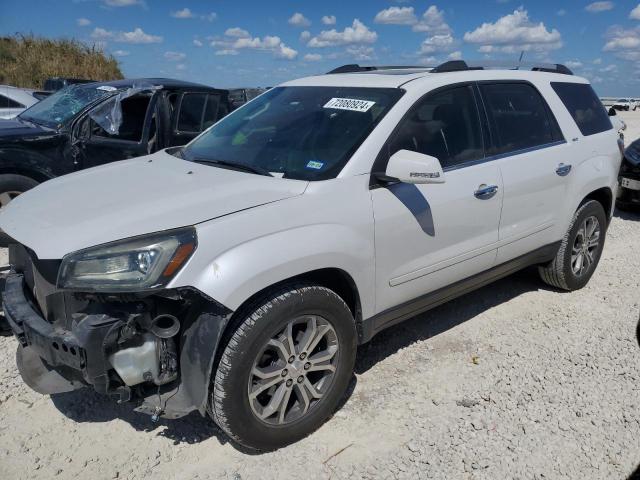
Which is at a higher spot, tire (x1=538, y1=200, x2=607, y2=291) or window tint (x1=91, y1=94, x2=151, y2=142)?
window tint (x1=91, y1=94, x2=151, y2=142)

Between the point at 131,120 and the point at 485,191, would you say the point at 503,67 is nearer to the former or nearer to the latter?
the point at 485,191

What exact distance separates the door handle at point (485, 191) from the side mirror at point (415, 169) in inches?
27.6

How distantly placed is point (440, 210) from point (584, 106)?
89.9 inches

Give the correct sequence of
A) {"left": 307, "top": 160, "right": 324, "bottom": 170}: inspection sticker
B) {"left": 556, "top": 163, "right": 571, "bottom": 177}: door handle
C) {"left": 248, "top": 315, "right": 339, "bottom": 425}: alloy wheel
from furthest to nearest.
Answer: {"left": 556, "top": 163, "right": 571, "bottom": 177}: door handle
{"left": 307, "top": 160, "right": 324, "bottom": 170}: inspection sticker
{"left": 248, "top": 315, "right": 339, "bottom": 425}: alloy wheel

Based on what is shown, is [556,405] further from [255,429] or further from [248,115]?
[248,115]

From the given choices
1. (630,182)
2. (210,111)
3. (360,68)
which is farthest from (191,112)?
(630,182)

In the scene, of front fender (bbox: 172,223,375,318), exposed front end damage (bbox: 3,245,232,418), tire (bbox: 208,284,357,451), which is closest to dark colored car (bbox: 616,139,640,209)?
front fender (bbox: 172,223,375,318)

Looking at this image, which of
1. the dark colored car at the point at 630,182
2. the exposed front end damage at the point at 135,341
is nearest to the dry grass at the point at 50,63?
the dark colored car at the point at 630,182

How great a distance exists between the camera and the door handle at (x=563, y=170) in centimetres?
421

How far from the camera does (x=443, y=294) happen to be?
3605 mm

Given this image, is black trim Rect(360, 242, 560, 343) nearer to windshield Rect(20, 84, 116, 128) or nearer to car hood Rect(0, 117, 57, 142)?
car hood Rect(0, 117, 57, 142)

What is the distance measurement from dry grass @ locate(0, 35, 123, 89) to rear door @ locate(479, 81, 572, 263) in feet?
65.8

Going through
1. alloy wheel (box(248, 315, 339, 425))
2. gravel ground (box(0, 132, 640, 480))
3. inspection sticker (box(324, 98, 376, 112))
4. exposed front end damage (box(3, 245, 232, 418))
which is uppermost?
inspection sticker (box(324, 98, 376, 112))

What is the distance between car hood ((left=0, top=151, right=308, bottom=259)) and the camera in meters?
2.47
